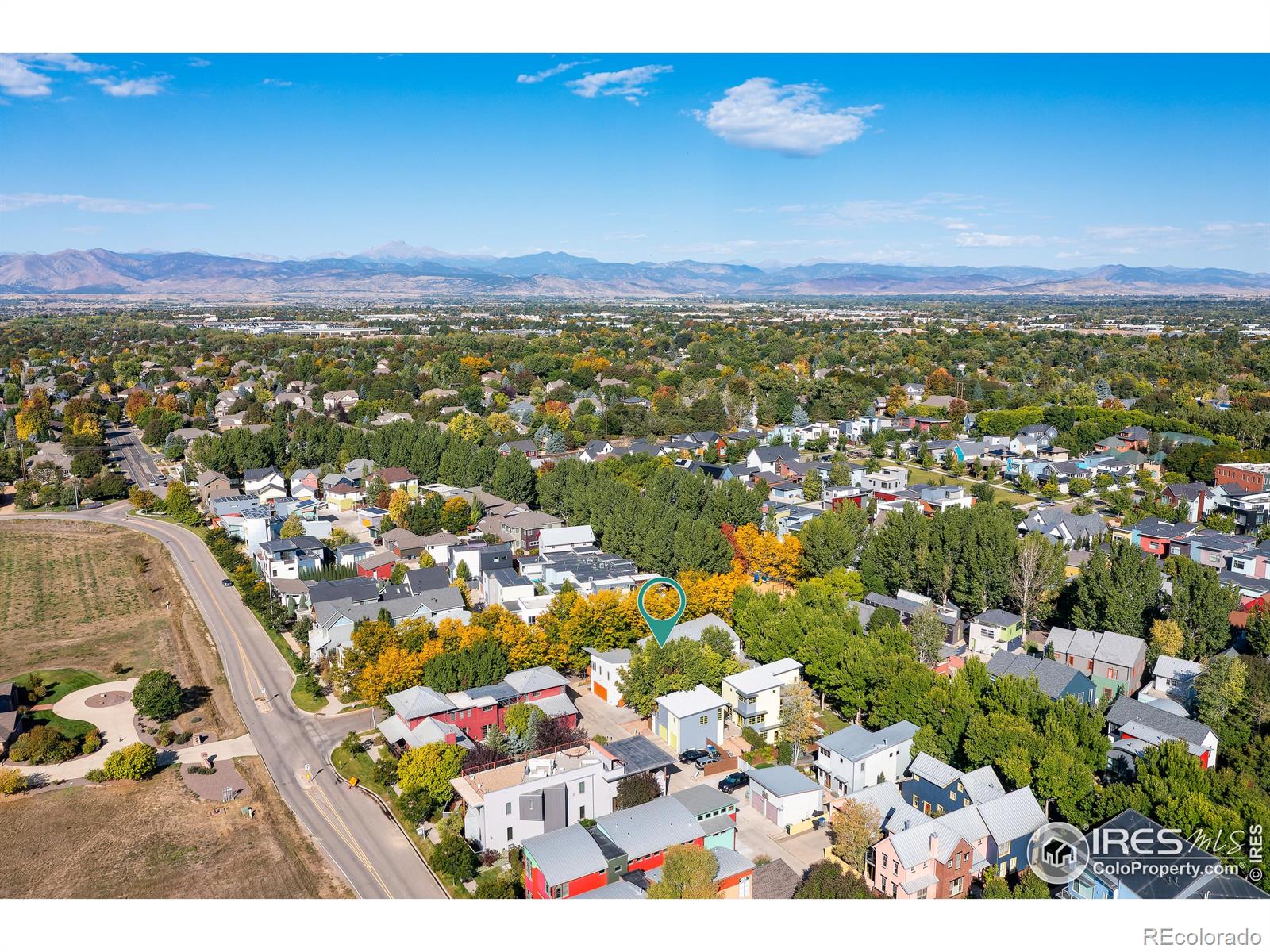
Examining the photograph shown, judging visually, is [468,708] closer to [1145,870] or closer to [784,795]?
[784,795]

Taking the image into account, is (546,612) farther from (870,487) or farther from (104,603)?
(870,487)

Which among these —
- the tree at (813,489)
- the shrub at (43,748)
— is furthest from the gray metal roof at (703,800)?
the tree at (813,489)

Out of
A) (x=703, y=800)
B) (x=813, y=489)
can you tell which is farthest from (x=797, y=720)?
(x=813, y=489)

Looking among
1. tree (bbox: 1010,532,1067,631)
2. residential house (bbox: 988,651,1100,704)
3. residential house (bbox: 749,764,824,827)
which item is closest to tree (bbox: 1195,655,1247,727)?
residential house (bbox: 988,651,1100,704)

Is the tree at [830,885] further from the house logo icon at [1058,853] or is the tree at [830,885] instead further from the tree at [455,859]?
the tree at [455,859]

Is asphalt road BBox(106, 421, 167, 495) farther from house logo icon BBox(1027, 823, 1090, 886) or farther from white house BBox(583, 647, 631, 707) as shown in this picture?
house logo icon BBox(1027, 823, 1090, 886)
